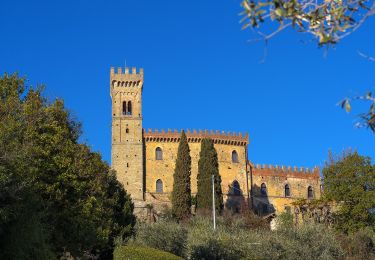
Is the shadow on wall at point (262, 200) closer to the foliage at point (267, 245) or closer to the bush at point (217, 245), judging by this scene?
the foliage at point (267, 245)

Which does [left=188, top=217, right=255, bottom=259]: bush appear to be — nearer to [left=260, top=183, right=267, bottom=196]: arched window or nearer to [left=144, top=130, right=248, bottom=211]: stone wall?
[left=144, top=130, right=248, bottom=211]: stone wall

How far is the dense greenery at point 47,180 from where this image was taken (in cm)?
2223

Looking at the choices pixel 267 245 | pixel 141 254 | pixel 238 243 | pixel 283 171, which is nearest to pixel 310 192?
pixel 283 171

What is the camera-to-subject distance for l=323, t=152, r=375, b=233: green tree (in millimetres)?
49094

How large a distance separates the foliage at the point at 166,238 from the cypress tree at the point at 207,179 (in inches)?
888

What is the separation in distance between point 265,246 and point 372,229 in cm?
1755

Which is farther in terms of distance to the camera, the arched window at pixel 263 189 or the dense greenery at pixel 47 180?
the arched window at pixel 263 189

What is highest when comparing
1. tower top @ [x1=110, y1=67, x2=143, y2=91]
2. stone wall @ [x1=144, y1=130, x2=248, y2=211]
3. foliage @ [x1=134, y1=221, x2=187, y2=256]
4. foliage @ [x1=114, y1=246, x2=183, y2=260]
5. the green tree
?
tower top @ [x1=110, y1=67, x2=143, y2=91]

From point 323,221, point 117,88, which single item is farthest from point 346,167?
point 117,88

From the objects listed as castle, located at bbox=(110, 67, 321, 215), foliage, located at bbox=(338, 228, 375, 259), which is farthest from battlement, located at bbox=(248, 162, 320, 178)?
foliage, located at bbox=(338, 228, 375, 259)

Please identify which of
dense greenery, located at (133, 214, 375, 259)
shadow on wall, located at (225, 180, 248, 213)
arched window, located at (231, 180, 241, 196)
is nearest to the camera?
dense greenery, located at (133, 214, 375, 259)

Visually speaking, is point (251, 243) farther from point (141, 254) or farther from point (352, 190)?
point (352, 190)

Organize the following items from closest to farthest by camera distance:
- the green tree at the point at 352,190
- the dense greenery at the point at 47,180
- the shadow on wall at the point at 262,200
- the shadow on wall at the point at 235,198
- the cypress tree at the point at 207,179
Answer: the dense greenery at the point at 47,180, the green tree at the point at 352,190, the cypress tree at the point at 207,179, the shadow on wall at the point at 235,198, the shadow on wall at the point at 262,200

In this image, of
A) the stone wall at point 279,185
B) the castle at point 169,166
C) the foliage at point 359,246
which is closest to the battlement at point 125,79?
the castle at point 169,166
